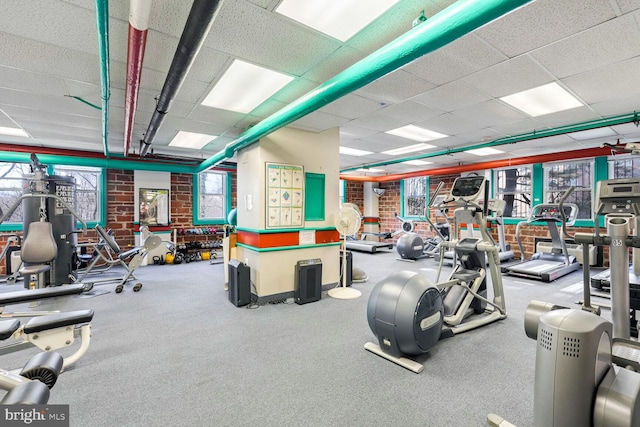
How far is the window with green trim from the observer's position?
26.8 ft

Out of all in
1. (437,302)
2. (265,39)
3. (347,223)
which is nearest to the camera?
(265,39)

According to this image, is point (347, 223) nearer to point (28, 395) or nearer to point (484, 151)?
point (28, 395)

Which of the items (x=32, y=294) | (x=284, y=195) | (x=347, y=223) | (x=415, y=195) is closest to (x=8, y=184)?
(x=32, y=294)

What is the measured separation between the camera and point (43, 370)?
5.38ft

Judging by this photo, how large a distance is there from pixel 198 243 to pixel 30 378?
6.43 metres

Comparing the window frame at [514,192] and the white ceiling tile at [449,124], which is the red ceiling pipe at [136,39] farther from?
the window frame at [514,192]

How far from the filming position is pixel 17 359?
2566 millimetres

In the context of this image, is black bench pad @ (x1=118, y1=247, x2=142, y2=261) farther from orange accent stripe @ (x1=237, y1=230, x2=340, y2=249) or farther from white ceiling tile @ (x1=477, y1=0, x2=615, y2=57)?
white ceiling tile @ (x1=477, y1=0, x2=615, y2=57)

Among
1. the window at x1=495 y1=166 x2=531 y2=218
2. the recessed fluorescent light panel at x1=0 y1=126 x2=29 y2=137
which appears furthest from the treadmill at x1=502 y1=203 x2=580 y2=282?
the recessed fluorescent light panel at x1=0 y1=126 x2=29 y2=137

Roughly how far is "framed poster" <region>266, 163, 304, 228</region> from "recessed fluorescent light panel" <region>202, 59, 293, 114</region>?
939 millimetres

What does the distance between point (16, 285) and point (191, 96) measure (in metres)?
5.07

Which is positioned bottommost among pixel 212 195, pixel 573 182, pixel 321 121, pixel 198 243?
pixel 198 243

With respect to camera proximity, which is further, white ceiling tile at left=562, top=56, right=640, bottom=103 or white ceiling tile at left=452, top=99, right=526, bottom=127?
white ceiling tile at left=452, top=99, right=526, bottom=127

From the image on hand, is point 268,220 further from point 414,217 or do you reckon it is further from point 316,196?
point 414,217
